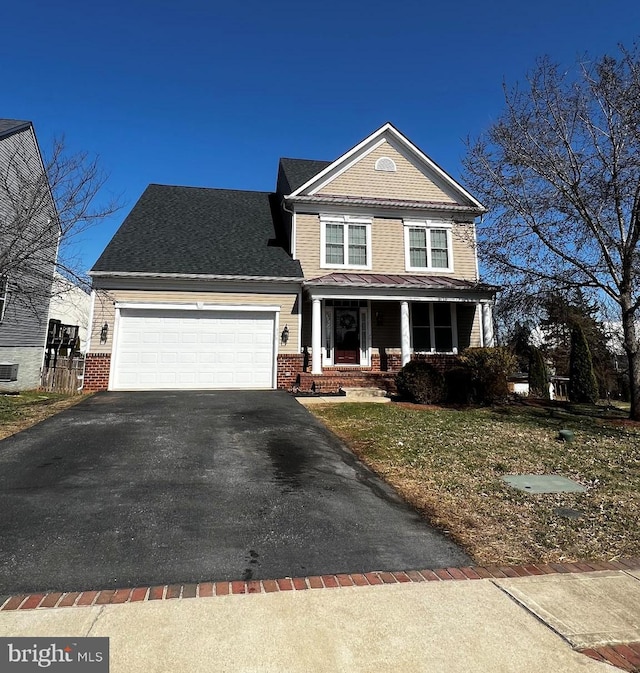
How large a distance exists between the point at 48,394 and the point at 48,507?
1043cm

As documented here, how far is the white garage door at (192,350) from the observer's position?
13.7m

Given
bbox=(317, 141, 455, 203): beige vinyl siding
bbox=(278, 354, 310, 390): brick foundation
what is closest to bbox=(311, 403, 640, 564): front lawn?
bbox=(278, 354, 310, 390): brick foundation

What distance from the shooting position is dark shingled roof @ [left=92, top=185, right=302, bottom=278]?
47.1 feet

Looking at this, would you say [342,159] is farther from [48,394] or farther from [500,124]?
[48,394]

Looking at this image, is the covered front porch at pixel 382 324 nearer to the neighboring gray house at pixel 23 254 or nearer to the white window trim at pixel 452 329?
the white window trim at pixel 452 329

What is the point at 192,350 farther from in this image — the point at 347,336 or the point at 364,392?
the point at 364,392

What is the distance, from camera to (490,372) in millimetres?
12484

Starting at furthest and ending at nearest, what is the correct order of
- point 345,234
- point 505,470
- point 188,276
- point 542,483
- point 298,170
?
point 298,170 < point 345,234 < point 188,276 < point 505,470 < point 542,483

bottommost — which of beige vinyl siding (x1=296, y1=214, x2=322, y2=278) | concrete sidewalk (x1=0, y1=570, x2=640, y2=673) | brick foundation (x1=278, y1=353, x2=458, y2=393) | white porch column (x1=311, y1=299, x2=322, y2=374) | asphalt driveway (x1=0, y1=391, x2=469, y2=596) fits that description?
concrete sidewalk (x1=0, y1=570, x2=640, y2=673)

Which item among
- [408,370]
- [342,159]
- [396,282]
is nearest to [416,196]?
[342,159]

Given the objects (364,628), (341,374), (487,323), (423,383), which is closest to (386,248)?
(487,323)

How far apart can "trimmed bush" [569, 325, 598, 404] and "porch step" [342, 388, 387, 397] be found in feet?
34.5

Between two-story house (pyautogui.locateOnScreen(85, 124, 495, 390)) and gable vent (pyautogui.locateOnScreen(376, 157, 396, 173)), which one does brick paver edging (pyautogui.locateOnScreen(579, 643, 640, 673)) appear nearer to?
two-story house (pyautogui.locateOnScreen(85, 124, 495, 390))

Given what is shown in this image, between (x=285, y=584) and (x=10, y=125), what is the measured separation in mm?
19493
